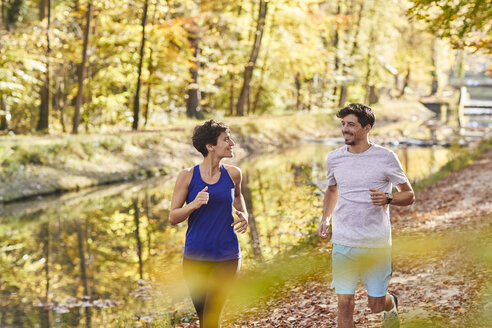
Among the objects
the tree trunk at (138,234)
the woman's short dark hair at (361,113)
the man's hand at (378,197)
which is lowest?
the tree trunk at (138,234)

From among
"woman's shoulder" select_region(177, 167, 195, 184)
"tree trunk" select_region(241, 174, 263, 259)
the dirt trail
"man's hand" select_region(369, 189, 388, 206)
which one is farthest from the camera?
"tree trunk" select_region(241, 174, 263, 259)

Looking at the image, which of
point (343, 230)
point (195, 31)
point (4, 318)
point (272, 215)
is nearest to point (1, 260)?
point (4, 318)

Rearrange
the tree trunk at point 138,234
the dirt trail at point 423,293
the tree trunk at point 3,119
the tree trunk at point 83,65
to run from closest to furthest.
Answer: the dirt trail at point 423,293 → the tree trunk at point 138,234 → the tree trunk at point 83,65 → the tree trunk at point 3,119

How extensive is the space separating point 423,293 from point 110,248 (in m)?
7.97

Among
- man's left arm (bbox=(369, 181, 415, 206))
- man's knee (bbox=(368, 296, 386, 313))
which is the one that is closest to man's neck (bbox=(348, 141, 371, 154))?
man's left arm (bbox=(369, 181, 415, 206))

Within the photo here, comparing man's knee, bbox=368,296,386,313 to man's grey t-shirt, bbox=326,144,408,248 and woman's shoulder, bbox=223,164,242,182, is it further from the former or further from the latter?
woman's shoulder, bbox=223,164,242,182

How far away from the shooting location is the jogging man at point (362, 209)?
5.25m

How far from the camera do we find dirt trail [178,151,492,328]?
6.77 metres

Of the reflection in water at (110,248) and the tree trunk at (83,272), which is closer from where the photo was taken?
the tree trunk at (83,272)

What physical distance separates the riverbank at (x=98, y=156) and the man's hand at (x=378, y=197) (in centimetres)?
1707

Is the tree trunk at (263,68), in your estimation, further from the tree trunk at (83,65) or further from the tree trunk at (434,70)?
the tree trunk at (434,70)

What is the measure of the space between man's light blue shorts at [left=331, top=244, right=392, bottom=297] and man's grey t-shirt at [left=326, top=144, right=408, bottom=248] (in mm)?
65

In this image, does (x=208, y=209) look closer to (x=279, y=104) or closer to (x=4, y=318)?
(x=4, y=318)

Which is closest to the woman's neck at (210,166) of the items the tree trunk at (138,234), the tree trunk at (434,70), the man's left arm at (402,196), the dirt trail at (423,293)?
the man's left arm at (402,196)
